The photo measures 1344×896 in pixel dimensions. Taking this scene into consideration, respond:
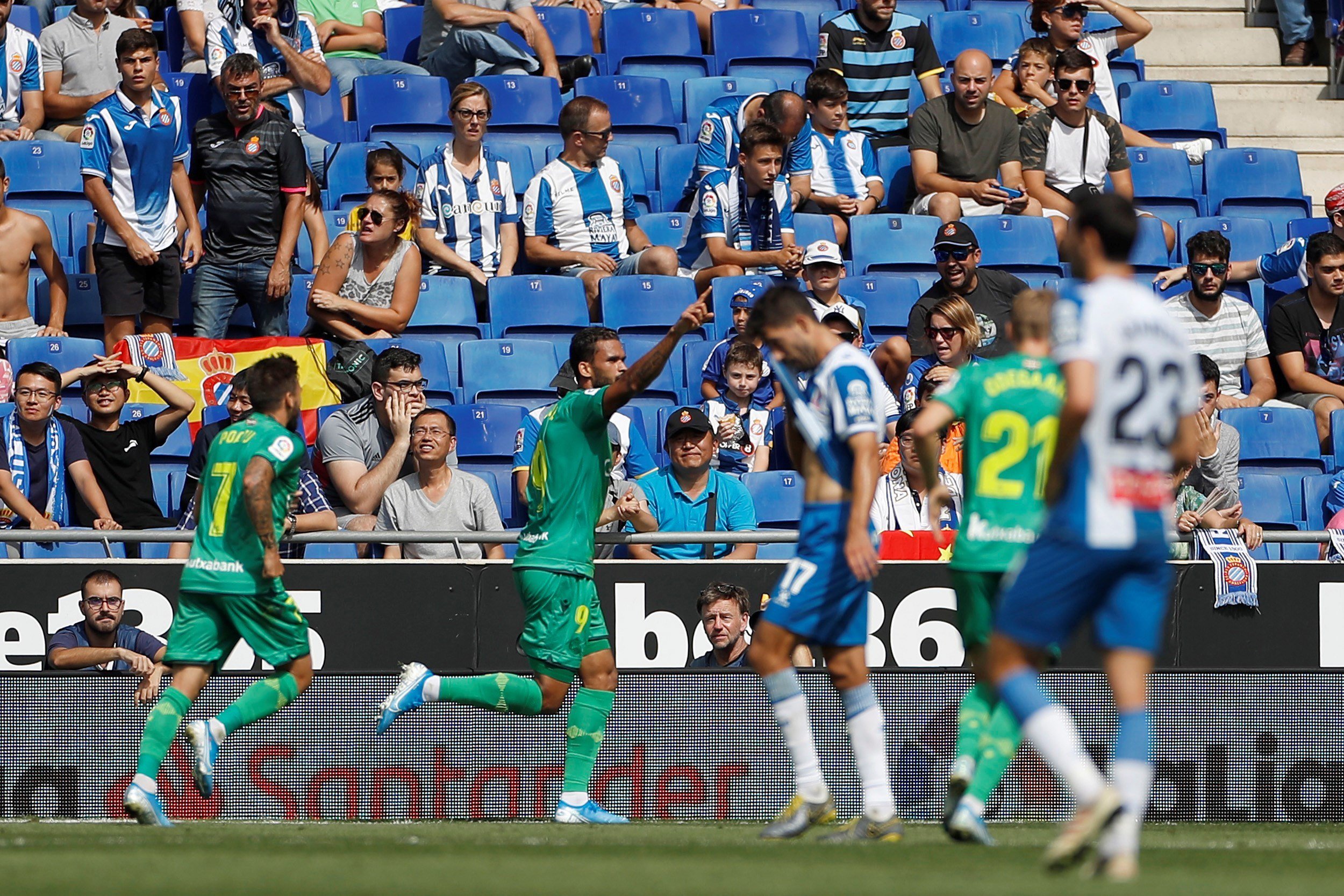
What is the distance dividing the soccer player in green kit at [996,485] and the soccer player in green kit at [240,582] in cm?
276

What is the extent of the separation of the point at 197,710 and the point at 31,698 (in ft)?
2.46

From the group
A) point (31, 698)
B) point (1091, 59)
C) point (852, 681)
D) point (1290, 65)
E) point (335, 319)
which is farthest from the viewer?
point (1290, 65)

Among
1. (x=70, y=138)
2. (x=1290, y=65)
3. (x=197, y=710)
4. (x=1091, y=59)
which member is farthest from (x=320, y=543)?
(x=1290, y=65)

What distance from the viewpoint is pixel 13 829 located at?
7.14m

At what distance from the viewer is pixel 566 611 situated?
7520 mm

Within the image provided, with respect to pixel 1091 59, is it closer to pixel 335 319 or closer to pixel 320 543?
pixel 335 319

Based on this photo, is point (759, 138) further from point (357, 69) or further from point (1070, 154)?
point (357, 69)

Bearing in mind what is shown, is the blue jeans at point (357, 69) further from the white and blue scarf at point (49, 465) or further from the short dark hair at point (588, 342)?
the short dark hair at point (588, 342)

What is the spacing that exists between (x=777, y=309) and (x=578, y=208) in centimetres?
552

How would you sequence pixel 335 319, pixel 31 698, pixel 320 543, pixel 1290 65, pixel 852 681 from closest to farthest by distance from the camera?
1. pixel 852 681
2. pixel 31 698
3. pixel 320 543
4. pixel 335 319
5. pixel 1290 65

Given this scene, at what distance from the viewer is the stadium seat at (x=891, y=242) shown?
39.3 feet

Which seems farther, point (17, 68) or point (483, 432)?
point (17, 68)

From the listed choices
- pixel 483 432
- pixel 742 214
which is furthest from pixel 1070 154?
pixel 483 432

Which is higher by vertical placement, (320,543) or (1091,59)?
(1091,59)
